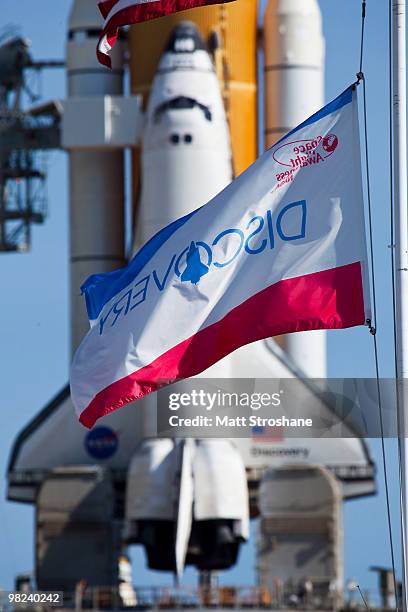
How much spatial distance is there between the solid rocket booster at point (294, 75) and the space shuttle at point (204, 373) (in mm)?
51

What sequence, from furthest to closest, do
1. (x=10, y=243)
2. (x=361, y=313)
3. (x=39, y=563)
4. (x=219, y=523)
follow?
1. (x=10, y=243)
2. (x=39, y=563)
3. (x=219, y=523)
4. (x=361, y=313)

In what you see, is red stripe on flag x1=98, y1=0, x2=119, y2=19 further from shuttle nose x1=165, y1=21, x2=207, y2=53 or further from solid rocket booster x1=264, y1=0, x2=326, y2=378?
solid rocket booster x1=264, y1=0, x2=326, y2=378

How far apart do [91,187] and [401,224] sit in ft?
89.3

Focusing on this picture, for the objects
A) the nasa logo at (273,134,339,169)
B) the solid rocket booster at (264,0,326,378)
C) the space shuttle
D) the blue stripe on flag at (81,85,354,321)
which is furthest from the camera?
the solid rocket booster at (264,0,326,378)

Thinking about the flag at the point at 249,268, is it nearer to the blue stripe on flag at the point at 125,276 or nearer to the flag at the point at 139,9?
the blue stripe on flag at the point at 125,276

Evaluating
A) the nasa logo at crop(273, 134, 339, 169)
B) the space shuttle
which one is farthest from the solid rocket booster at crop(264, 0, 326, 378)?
the nasa logo at crop(273, 134, 339, 169)

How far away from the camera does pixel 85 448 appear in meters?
42.6

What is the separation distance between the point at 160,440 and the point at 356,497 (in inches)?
250

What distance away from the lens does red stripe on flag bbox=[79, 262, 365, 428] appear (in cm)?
1628

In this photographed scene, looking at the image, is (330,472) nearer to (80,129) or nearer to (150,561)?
(150,561)

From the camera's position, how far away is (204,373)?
1419 inches

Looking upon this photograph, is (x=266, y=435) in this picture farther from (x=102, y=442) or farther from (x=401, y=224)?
(x=401, y=224)

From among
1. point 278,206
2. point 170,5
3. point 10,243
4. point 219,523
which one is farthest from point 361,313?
point 10,243

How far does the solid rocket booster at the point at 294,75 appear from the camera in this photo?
41.7m
